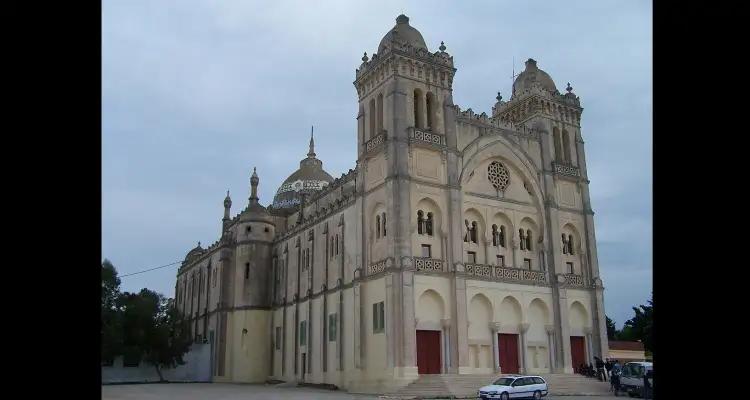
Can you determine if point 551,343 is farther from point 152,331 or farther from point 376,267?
point 152,331

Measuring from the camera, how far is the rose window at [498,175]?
3881 centimetres

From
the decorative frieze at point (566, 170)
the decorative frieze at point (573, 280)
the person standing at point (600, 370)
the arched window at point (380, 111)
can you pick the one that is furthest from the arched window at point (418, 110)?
the person standing at point (600, 370)

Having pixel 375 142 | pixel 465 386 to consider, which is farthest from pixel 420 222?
pixel 465 386

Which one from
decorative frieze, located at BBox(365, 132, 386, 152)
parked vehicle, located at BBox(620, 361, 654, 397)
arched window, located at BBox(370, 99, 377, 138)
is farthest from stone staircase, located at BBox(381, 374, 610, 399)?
arched window, located at BBox(370, 99, 377, 138)

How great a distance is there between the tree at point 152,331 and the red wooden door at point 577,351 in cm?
2924

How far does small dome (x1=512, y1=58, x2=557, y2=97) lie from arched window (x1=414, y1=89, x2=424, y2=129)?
994 centimetres

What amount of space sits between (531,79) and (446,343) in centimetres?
1976

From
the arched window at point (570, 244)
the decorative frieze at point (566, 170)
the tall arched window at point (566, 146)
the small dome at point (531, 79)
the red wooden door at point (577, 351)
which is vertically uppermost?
the small dome at point (531, 79)

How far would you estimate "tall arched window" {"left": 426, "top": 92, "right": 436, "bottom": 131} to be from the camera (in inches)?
1464

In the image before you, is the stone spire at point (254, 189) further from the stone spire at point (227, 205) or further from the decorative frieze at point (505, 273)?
the decorative frieze at point (505, 273)

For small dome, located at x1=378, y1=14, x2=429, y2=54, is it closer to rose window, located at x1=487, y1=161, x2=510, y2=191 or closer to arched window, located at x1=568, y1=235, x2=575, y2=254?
rose window, located at x1=487, y1=161, x2=510, y2=191

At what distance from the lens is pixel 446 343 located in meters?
33.4
